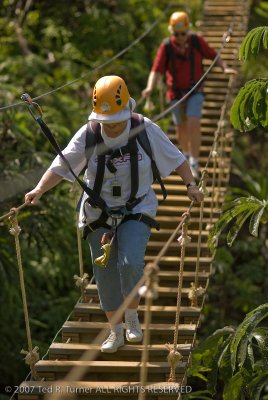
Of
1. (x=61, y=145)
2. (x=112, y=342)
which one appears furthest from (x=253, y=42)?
(x=61, y=145)

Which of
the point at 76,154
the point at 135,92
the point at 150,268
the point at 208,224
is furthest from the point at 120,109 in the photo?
the point at 135,92

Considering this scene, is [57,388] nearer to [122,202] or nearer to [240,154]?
[122,202]

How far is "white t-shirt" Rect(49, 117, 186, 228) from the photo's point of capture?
473 centimetres

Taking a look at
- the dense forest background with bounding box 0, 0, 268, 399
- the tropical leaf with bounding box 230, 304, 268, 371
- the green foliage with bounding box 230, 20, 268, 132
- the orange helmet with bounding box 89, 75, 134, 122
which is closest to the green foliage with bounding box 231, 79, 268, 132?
the green foliage with bounding box 230, 20, 268, 132

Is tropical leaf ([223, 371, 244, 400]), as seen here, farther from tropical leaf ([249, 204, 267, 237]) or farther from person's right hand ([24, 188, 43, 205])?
person's right hand ([24, 188, 43, 205])

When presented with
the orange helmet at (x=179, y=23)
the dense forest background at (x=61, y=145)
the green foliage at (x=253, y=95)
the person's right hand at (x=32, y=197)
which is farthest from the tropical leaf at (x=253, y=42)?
the dense forest background at (x=61, y=145)

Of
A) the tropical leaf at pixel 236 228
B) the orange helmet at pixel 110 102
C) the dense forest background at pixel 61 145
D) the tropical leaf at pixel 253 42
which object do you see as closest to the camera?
the orange helmet at pixel 110 102

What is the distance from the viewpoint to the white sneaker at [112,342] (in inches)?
194

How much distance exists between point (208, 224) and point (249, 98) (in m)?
1.73

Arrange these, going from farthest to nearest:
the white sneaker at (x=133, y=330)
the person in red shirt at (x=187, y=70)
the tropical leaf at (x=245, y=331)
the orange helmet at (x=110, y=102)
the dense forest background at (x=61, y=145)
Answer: the dense forest background at (x=61, y=145)
the person in red shirt at (x=187, y=70)
the white sneaker at (x=133, y=330)
the tropical leaf at (x=245, y=331)
the orange helmet at (x=110, y=102)

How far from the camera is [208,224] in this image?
21.4 feet

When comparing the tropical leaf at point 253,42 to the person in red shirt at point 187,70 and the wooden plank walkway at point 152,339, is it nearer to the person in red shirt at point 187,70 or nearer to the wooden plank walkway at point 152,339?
the wooden plank walkway at point 152,339

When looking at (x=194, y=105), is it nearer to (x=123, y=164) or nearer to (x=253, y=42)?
(x=253, y=42)

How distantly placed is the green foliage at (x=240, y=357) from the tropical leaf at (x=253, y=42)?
1.27 m
